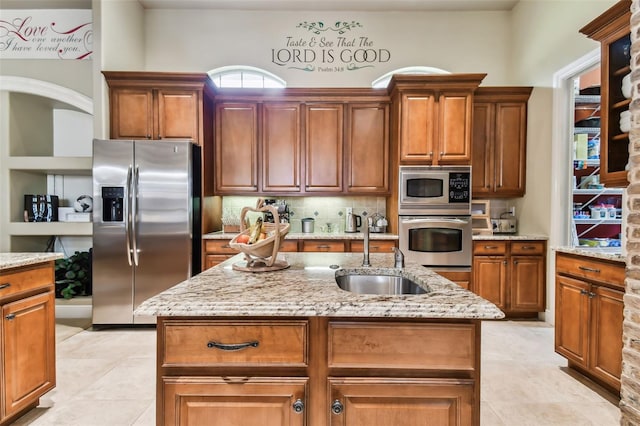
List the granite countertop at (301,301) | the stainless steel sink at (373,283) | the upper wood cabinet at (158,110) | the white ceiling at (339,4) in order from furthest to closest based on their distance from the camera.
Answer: the white ceiling at (339,4) < the upper wood cabinet at (158,110) < the stainless steel sink at (373,283) < the granite countertop at (301,301)

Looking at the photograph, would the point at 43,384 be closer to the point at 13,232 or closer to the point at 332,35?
the point at 13,232

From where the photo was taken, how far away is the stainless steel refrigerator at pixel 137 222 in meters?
3.47

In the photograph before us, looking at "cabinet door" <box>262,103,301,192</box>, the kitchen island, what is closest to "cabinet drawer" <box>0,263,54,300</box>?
the kitchen island

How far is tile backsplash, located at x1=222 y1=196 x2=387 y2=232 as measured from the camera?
14.8 feet

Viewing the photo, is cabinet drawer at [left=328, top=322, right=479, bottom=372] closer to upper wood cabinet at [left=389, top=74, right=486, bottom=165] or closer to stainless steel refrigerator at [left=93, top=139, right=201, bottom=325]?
stainless steel refrigerator at [left=93, top=139, right=201, bottom=325]

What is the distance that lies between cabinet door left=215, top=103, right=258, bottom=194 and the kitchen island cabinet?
220 centimetres

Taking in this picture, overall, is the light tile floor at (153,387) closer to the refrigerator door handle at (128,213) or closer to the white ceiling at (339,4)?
the refrigerator door handle at (128,213)

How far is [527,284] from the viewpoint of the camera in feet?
12.6

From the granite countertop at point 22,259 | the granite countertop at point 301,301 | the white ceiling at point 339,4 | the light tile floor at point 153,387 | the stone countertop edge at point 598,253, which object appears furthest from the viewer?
the white ceiling at point 339,4

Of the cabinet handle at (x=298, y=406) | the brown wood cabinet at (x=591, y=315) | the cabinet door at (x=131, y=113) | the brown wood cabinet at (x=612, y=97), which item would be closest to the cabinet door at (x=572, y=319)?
the brown wood cabinet at (x=591, y=315)

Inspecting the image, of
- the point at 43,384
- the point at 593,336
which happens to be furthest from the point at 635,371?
the point at 43,384

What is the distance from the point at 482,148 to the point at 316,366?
380cm

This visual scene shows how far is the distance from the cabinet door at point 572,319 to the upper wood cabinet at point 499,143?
1.65m

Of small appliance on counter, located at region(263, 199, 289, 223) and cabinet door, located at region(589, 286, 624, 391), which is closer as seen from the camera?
cabinet door, located at region(589, 286, 624, 391)
